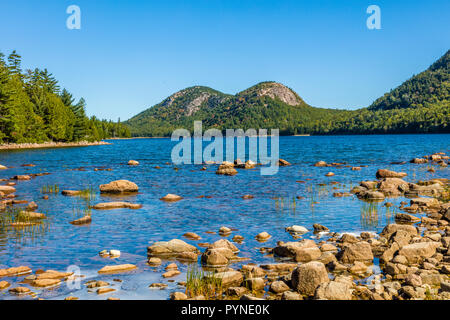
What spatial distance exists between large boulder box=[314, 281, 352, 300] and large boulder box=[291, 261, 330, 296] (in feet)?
1.81

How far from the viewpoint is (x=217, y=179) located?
45719mm

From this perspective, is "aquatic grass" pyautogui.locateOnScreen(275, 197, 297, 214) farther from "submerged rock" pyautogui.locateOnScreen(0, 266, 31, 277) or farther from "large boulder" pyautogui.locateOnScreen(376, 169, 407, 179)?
"large boulder" pyautogui.locateOnScreen(376, 169, 407, 179)

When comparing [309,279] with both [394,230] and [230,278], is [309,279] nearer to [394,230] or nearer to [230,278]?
[230,278]

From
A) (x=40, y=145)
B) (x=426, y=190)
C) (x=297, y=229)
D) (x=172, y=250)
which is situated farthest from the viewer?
Answer: (x=40, y=145)

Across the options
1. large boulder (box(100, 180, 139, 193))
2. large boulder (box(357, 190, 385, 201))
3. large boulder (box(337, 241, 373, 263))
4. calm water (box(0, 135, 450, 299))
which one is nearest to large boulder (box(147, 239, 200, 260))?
calm water (box(0, 135, 450, 299))

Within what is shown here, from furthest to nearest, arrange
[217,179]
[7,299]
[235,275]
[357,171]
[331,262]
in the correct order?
[357,171] → [217,179] → [331,262] → [235,275] → [7,299]

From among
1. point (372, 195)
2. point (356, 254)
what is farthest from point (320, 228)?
point (372, 195)

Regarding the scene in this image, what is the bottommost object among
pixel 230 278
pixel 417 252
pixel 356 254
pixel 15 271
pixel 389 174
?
pixel 15 271

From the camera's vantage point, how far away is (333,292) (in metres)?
10.9

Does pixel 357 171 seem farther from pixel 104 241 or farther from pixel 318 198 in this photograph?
pixel 104 241

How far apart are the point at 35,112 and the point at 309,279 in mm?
133282

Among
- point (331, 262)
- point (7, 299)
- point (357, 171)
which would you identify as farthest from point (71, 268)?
point (357, 171)

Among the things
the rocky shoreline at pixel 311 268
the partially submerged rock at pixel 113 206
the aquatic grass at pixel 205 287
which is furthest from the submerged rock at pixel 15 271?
the partially submerged rock at pixel 113 206
